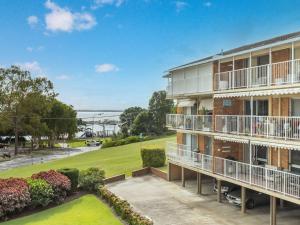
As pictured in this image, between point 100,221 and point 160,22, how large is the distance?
27876 millimetres

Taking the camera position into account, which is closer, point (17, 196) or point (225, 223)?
point (225, 223)

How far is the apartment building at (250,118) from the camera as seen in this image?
70.2 ft

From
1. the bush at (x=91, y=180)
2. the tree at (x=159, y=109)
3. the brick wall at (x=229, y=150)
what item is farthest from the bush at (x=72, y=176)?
the tree at (x=159, y=109)

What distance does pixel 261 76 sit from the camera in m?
24.9

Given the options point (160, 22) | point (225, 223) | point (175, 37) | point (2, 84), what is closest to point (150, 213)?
point (225, 223)

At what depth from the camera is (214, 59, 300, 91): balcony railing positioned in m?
21.5

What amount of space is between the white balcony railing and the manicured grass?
9.62m

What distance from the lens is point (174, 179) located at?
35500mm

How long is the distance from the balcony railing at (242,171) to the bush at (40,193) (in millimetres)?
11090

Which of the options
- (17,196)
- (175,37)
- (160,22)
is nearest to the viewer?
(17,196)

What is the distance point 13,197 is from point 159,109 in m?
67.1

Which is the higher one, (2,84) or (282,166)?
(2,84)

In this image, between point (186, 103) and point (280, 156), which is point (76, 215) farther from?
point (186, 103)

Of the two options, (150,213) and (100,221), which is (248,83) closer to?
(150,213)
